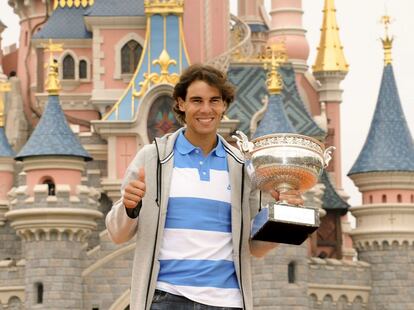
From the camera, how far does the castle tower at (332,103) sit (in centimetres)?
4446

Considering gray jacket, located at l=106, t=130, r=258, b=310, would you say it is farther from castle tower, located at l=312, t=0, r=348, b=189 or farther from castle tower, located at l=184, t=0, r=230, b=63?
castle tower, located at l=312, t=0, r=348, b=189

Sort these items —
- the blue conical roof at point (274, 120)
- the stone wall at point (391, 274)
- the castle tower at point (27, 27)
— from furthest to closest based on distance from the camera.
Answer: the castle tower at point (27, 27) < the stone wall at point (391, 274) < the blue conical roof at point (274, 120)

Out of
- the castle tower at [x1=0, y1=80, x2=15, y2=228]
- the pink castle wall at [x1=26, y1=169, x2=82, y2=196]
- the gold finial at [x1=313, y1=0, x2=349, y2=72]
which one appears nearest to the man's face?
the pink castle wall at [x1=26, y1=169, x2=82, y2=196]

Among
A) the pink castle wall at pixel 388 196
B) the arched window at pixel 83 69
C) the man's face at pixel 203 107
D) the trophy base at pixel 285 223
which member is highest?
the arched window at pixel 83 69

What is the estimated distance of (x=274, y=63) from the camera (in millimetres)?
41438

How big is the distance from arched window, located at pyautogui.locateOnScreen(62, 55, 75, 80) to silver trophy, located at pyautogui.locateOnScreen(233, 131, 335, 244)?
38.2m

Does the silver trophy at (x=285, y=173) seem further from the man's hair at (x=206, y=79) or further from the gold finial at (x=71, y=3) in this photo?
the gold finial at (x=71, y=3)

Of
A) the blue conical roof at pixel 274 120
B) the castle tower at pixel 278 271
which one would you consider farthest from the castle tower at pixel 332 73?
the castle tower at pixel 278 271

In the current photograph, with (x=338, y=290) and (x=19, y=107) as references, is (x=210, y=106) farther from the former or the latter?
(x=19, y=107)

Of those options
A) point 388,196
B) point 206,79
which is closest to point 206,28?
point 388,196

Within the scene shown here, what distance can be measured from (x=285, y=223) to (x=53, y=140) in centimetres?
3289

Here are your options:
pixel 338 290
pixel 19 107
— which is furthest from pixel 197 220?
pixel 19 107

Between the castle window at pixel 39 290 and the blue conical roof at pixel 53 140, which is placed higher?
the blue conical roof at pixel 53 140

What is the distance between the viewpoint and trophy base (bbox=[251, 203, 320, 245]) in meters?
A: 7.32
